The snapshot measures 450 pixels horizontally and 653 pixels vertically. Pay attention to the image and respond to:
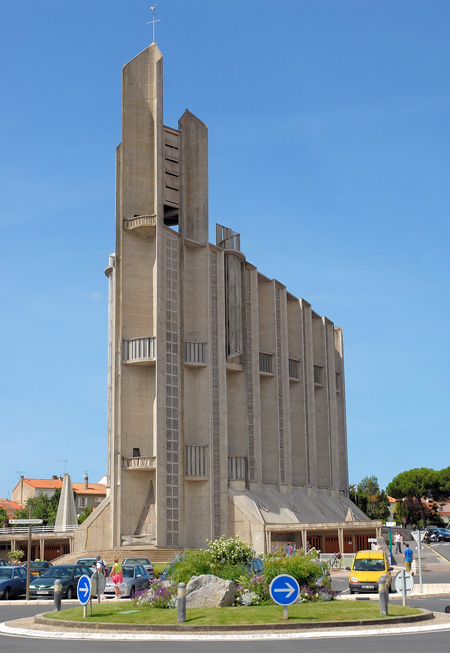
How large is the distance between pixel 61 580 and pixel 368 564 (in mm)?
11760

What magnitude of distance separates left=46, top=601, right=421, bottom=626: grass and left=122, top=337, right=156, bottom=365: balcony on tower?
34.2 meters

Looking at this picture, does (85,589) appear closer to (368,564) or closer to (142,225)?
(368,564)

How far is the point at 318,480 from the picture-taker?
75.6 m

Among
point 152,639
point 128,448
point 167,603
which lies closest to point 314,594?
point 167,603

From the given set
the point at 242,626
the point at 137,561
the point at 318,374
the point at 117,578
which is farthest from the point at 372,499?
the point at 242,626

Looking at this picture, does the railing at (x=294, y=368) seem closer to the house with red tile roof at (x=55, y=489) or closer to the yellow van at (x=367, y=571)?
the yellow van at (x=367, y=571)

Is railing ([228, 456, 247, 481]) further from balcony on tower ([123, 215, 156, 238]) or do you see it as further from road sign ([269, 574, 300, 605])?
road sign ([269, 574, 300, 605])

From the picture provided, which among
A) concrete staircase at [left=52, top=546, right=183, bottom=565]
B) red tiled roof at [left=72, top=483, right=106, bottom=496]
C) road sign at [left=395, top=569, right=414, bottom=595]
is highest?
red tiled roof at [left=72, top=483, right=106, bottom=496]

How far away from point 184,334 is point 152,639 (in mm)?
41351

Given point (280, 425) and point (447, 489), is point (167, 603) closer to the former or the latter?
point (280, 425)

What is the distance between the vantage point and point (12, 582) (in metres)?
32.6

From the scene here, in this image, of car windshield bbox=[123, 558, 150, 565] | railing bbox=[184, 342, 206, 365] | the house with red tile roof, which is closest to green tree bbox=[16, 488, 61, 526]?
the house with red tile roof

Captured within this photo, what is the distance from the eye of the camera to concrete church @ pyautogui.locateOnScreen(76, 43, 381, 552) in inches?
2196

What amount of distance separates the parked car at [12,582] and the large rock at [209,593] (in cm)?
1283
